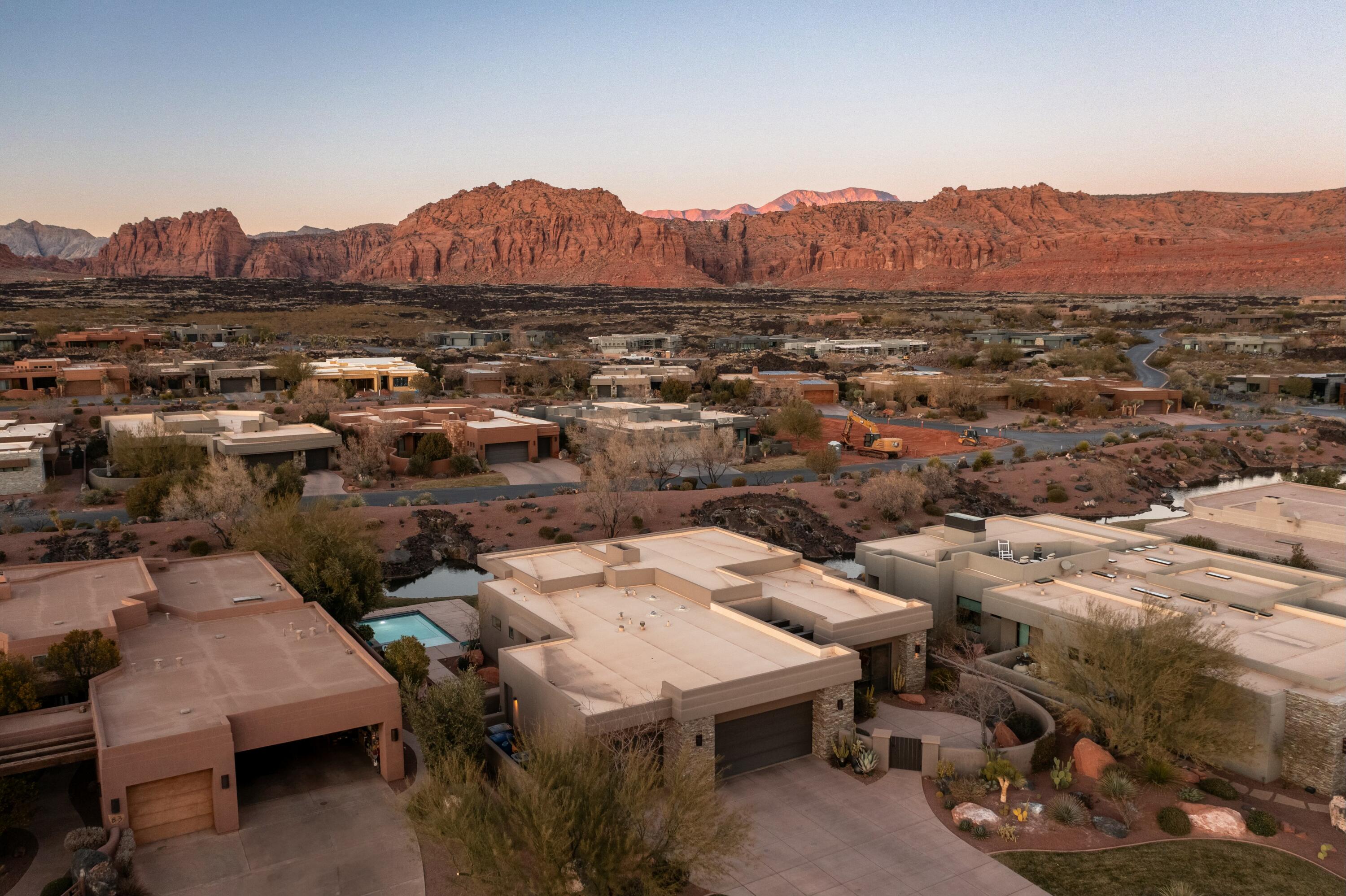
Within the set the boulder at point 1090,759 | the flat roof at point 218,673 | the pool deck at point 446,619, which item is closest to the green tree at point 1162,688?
the boulder at point 1090,759

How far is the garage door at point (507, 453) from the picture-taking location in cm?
5909

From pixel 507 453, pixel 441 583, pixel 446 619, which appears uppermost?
pixel 507 453

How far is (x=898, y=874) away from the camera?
693 inches

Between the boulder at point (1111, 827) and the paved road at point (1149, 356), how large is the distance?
268 ft

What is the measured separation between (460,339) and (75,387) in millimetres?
53897

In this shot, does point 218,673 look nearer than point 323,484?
Yes

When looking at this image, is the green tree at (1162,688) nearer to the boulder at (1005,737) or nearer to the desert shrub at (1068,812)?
the boulder at (1005,737)

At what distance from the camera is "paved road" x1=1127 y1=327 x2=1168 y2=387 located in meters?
97.0

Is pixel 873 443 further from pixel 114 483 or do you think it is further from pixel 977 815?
pixel 977 815

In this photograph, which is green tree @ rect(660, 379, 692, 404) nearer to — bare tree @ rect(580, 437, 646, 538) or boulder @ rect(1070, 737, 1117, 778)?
bare tree @ rect(580, 437, 646, 538)

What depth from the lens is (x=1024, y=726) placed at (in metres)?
23.1

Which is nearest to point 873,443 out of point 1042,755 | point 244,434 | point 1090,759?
point 244,434

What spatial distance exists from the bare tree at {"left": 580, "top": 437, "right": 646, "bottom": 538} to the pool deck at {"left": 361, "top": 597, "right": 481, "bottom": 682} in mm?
9421

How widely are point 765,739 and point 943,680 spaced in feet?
22.7
